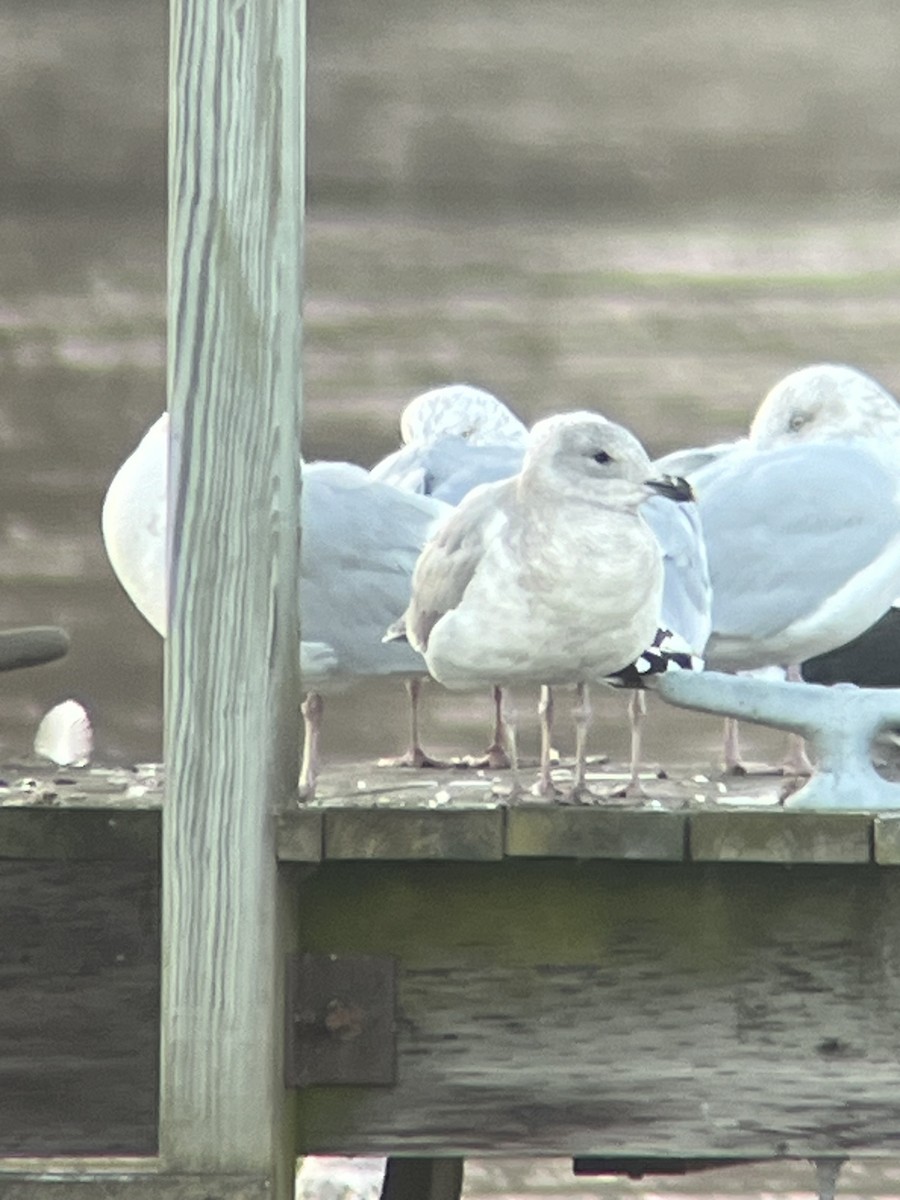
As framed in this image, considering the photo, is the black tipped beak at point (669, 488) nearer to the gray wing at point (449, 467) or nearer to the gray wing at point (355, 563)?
the gray wing at point (355, 563)

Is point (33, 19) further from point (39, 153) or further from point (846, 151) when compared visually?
point (846, 151)

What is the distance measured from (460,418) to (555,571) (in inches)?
42.4

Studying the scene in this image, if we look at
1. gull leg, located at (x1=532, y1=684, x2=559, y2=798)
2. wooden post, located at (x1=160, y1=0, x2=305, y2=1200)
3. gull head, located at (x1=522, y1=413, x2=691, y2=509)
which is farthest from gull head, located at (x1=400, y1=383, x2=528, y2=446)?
wooden post, located at (x1=160, y1=0, x2=305, y2=1200)

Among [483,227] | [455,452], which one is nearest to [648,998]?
[455,452]

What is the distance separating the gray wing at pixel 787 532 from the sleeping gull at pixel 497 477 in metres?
0.09

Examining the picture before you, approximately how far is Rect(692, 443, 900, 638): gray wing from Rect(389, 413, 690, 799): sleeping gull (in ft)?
1.98

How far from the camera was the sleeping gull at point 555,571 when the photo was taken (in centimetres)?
262

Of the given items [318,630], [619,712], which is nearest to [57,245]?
[619,712]

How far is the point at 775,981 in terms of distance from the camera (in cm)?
254

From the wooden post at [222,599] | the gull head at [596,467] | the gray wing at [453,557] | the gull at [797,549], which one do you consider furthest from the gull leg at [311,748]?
the gull at [797,549]

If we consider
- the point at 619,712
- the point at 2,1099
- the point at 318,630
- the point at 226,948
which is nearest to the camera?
the point at 226,948

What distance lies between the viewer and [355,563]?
3023 mm

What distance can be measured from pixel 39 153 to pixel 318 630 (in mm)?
2267

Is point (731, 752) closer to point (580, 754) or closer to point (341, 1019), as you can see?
point (580, 754)
